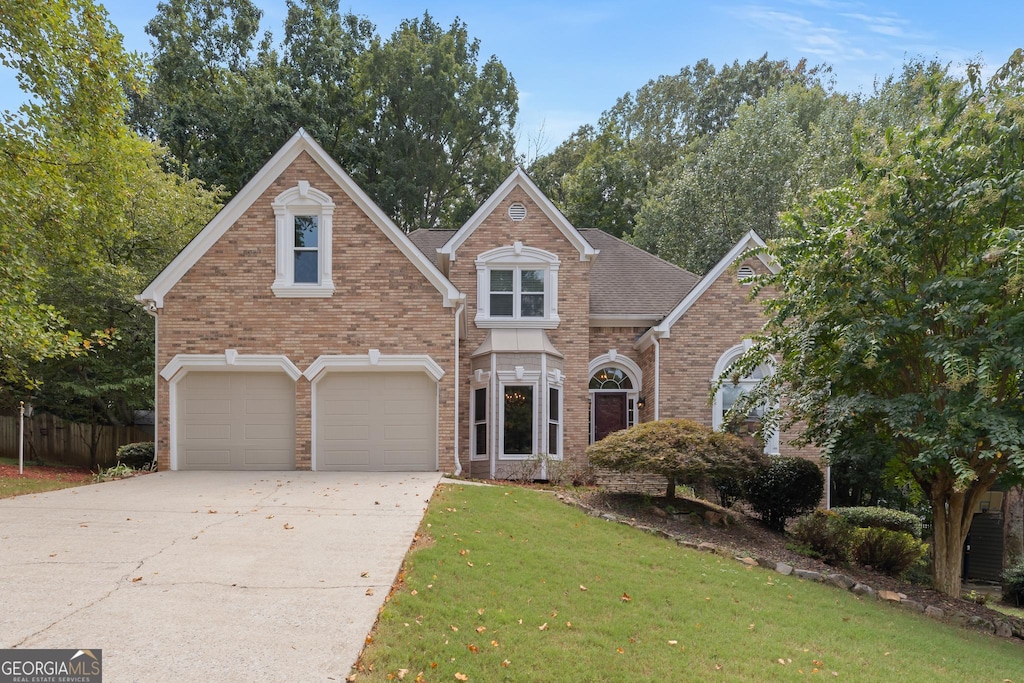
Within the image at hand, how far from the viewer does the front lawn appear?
14523 millimetres

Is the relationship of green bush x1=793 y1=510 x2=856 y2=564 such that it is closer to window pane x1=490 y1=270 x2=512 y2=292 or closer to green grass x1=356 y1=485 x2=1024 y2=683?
green grass x1=356 y1=485 x2=1024 y2=683

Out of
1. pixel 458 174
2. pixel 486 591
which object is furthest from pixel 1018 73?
pixel 458 174

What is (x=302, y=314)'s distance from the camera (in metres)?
15.5

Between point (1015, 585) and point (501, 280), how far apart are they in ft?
41.2

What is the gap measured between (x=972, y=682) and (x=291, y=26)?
39.0 m

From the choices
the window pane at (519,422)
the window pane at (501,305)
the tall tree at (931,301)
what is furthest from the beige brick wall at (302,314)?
the tall tree at (931,301)

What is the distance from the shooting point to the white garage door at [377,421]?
1553 cm

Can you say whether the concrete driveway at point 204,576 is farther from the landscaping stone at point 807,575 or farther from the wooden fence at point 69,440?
the wooden fence at point 69,440

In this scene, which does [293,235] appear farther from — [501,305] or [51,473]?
[51,473]

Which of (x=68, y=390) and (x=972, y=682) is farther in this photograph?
(x=68, y=390)

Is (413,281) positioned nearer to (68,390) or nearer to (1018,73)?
(1018,73)

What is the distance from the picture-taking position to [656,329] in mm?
17750

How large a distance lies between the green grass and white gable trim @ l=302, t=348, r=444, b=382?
16.4 ft

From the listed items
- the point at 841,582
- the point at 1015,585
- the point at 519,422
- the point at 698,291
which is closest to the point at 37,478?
the point at 519,422
